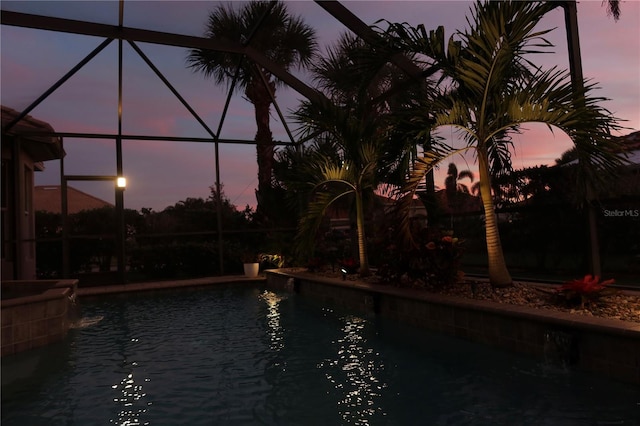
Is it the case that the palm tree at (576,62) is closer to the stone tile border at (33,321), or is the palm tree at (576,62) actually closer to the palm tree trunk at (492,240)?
the palm tree trunk at (492,240)

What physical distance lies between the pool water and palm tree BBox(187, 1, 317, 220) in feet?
22.9

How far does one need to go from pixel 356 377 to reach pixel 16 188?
9685 millimetres

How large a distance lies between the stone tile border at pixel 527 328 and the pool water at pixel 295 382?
0.12m

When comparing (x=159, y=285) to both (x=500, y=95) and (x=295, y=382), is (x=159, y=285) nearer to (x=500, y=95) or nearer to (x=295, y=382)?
(x=295, y=382)

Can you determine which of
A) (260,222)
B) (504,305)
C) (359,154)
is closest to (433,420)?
(504,305)

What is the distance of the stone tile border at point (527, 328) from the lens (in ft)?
11.2

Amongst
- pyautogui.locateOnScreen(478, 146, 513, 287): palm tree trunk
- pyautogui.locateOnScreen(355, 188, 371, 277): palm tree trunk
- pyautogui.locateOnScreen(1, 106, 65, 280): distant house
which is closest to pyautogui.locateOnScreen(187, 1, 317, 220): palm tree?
pyautogui.locateOnScreen(1, 106, 65, 280): distant house

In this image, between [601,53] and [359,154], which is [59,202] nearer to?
[359,154]

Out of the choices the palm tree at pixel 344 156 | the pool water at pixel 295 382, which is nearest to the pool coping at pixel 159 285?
the palm tree at pixel 344 156

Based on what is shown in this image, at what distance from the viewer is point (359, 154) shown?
7.91 metres

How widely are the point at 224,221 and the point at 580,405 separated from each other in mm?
11184

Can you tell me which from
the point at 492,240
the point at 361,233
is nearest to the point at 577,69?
the point at 492,240

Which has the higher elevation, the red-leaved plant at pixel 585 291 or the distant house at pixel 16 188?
the distant house at pixel 16 188

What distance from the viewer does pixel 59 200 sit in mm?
10852
